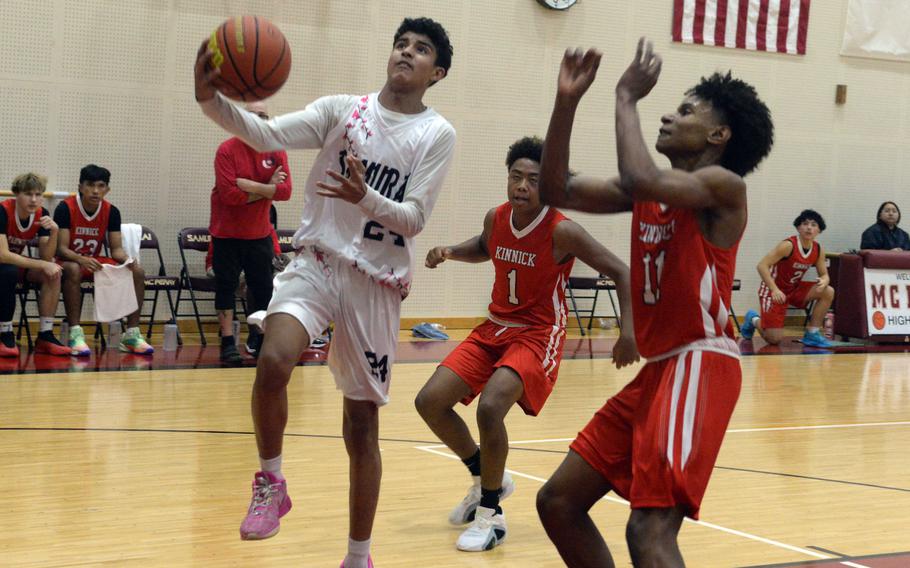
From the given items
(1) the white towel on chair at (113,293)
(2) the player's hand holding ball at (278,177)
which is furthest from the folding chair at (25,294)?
(2) the player's hand holding ball at (278,177)

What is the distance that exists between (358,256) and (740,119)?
1.41m

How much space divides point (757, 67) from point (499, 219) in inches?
386

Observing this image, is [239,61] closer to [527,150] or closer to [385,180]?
[385,180]

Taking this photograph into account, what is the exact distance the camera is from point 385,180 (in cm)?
401

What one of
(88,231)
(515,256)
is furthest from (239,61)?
(88,231)

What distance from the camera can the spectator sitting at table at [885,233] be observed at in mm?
13875

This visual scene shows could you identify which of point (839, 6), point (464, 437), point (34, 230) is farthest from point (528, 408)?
point (839, 6)

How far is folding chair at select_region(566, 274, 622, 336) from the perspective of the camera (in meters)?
12.4

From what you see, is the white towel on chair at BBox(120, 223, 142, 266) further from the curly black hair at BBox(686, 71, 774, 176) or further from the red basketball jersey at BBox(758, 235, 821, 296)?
the curly black hair at BBox(686, 71, 774, 176)

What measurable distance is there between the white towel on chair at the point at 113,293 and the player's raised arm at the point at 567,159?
7.09m

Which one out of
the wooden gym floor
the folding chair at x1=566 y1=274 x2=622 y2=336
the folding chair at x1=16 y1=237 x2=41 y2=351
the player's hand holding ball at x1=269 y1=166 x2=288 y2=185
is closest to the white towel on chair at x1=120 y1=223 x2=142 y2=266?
the folding chair at x1=16 y1=237 x2=41 y2=351

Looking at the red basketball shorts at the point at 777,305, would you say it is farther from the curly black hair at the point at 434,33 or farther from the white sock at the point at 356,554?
the white sock at the point at 356,554

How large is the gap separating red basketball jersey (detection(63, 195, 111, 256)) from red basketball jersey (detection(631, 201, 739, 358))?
24.2ft

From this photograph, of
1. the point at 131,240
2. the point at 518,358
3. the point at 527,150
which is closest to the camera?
the point at 518,358
